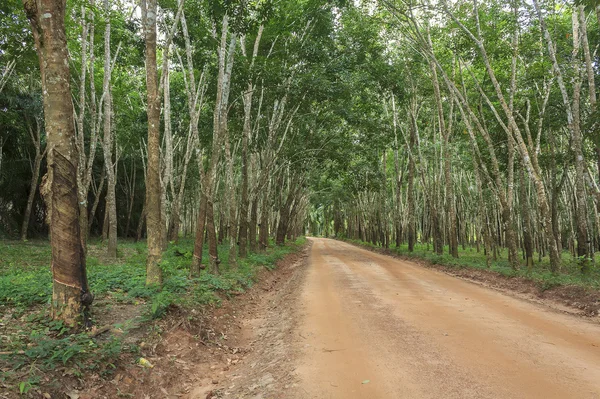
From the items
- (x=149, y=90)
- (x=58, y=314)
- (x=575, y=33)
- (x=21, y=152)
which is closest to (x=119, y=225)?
(x=21, y=152)

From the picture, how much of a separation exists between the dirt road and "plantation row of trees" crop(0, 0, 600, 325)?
3.37 m

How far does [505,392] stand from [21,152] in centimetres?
2690

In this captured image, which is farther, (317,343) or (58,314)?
(317,343)

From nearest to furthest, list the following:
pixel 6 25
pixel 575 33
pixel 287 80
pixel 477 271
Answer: pixel 6 25, pixel 575 33, pixel 477 271, pixel 287 80

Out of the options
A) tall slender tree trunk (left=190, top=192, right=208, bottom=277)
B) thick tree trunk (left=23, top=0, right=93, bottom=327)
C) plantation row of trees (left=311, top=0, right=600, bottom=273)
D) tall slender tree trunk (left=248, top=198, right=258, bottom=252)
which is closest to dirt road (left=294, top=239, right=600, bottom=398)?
thick tree trunk (left=23, top=0, right=93, bottom=327)

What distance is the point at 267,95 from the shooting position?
55.2ft

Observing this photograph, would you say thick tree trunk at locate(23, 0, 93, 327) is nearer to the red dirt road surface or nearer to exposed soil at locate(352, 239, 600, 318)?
the red dirt road surface

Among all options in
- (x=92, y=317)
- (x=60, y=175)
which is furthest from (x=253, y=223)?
(x=60, y=175)

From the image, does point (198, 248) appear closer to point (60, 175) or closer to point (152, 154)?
point (152, 154)

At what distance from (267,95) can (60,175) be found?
1296 cm

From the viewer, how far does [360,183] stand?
26.8 m

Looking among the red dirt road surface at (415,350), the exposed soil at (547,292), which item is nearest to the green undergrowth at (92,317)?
the red dirt road surface at (415,350)

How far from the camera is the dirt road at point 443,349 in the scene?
4031 mm

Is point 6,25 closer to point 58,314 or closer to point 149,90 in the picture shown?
point 149,90
